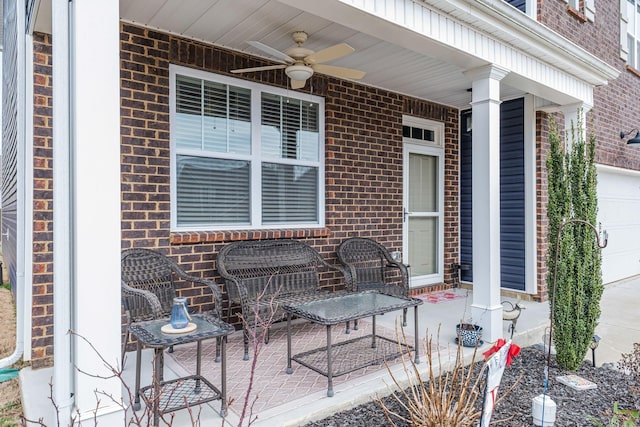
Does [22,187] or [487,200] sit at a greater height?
[22,187]

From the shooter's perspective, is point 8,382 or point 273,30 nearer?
point 8,382

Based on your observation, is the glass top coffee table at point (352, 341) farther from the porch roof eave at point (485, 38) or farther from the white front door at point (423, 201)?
the white front door at point (423, 201)

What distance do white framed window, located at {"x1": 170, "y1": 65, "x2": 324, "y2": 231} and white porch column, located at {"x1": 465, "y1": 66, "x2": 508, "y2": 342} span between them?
175 cm

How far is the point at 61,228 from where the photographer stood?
1.97 metres

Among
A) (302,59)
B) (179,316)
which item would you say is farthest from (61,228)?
(302,59)

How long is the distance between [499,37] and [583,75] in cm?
169

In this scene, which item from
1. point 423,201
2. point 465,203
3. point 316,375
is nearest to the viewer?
point 316,375

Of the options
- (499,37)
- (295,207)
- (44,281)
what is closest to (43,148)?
(44,281)

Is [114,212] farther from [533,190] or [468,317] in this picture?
[533,190]

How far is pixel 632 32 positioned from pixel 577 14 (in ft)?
9.90

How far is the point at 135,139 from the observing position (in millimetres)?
3570

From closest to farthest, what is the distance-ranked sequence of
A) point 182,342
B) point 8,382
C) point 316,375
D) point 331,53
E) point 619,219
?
point 182,342 < point 316,375 < point 8,382 < point 331,53 < point 619,219

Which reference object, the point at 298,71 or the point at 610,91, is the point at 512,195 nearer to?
the point at 610,91

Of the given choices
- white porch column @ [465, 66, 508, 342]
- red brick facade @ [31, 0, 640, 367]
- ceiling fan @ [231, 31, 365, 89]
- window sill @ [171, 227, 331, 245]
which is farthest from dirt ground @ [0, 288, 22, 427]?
white porch column @ [465, 66, 508, 342]
